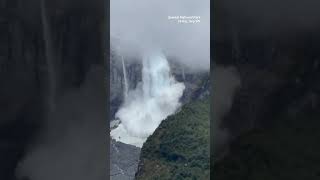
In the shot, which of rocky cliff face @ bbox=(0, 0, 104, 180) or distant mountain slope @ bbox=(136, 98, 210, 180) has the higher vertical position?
rocky cliff face @ bbox=(0, 0, 104, 180)

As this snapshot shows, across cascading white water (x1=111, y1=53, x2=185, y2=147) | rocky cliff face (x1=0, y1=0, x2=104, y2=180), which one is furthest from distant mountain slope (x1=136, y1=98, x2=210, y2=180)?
rocky cliff face (x1=0, y1=0, x2=104, y2=180)

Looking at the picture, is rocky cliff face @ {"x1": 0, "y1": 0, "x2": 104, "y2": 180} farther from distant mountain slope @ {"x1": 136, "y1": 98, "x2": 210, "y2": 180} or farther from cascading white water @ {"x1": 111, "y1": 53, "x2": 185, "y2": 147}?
distant mountain slope @ {"x1": 136, "y1": 98, "x2": 210, "y2": 180}

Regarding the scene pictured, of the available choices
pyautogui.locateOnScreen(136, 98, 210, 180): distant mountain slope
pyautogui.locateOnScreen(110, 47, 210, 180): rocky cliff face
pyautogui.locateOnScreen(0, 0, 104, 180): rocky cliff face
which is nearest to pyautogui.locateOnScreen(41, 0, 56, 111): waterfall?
pyautogui.locateOnScreen(0, 0, 104, 180): rocky cliff face

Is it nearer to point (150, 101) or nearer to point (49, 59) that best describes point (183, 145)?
point (150, 101)

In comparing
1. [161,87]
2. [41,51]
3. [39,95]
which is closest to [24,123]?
[39,95]

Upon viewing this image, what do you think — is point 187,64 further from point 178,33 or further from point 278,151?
point 278,151
